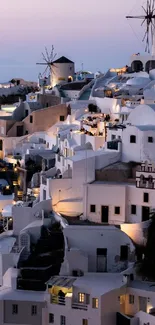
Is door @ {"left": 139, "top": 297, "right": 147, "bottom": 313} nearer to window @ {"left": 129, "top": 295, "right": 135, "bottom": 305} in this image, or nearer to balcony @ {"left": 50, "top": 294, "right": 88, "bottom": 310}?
window @ {"left": 129, "top": 295, "right": 135, "bottom": 305}

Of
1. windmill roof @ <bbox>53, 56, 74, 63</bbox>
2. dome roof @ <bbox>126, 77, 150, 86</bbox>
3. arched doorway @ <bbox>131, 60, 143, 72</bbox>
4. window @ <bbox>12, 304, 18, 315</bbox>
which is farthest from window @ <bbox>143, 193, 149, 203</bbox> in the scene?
windmill roof @ <bbox>53, 56, 74, 63</bbox>

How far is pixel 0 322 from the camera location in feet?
82.3

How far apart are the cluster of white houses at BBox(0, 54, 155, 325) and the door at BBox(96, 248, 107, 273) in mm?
29

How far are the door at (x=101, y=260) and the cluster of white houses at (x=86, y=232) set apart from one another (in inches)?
1.1

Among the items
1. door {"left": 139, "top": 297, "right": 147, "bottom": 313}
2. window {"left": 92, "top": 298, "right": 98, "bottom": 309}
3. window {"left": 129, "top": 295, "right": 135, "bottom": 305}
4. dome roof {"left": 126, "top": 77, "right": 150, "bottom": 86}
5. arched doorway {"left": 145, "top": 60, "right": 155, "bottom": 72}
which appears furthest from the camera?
arched doorway {"left": 145, "top": 60, "right": 155, "bottom": 72}

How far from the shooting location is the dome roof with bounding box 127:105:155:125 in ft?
99.0

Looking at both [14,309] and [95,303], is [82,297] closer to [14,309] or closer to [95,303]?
[95,303]

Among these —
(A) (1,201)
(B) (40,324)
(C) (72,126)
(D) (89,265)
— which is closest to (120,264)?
(D) (89,265)

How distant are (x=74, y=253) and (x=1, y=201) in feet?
32.6

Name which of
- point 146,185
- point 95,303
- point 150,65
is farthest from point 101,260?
point 150,65

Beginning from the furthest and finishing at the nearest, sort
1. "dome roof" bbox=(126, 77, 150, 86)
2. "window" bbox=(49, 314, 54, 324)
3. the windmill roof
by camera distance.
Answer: the windmill roof → "dome roof" bbox=(126, 77, 150, 86) → "window" bbox=(49, 314, 54, 324)

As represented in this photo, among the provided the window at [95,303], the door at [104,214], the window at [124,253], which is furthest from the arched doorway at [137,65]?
the window at [95,303]

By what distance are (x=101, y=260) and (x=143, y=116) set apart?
6294 mm

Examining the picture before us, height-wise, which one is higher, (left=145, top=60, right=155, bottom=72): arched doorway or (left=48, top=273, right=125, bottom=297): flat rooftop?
(left=145, top=60, right=155, bottom=72): arched doorway
